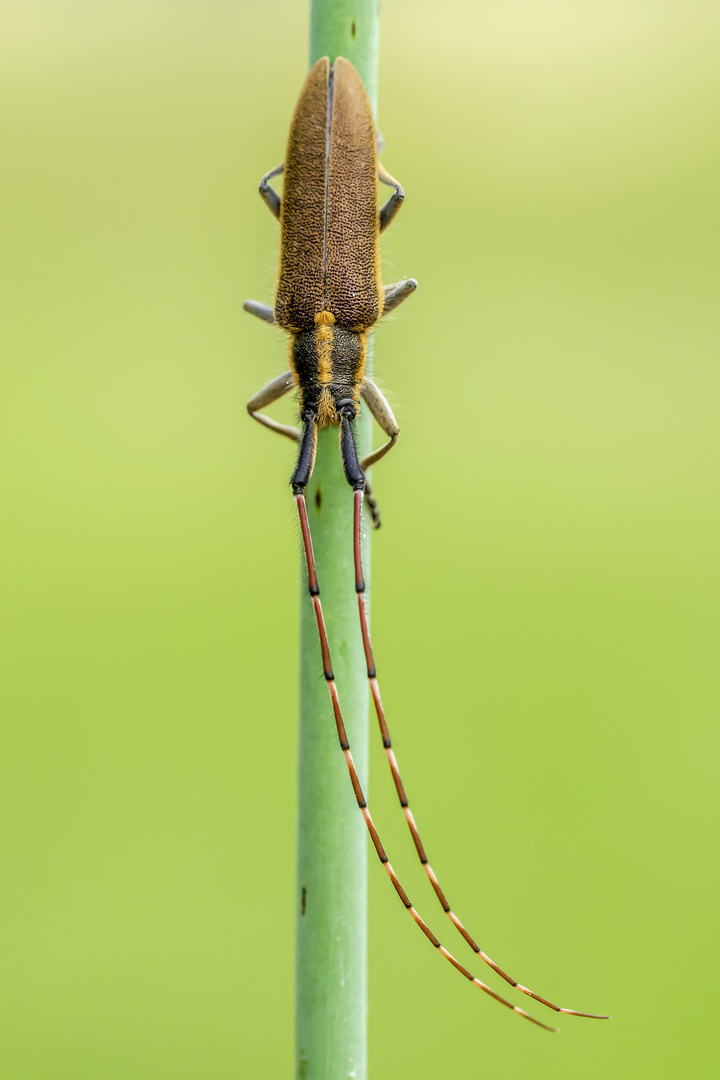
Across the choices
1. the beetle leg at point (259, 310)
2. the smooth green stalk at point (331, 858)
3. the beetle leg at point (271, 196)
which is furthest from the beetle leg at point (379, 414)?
the smooth green stalk at point (331, 858)

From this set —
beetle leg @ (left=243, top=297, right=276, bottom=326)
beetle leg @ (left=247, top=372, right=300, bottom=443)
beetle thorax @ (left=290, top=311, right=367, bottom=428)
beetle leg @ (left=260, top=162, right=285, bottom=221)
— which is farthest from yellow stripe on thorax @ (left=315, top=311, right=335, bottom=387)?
beetle leg @ (left=260, top=162, right=285, bottom=221)

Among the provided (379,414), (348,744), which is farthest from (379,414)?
(348,744)

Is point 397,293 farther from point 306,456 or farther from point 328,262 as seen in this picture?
point 306,456

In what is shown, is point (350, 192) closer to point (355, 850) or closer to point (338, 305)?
point (338, 305)

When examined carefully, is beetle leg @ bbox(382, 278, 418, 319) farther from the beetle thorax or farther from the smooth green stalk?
the smooth green stalk

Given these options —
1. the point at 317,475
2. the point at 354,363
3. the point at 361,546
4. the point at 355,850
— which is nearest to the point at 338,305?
the point at 354,363

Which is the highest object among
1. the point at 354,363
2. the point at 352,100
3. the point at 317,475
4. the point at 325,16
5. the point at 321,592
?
the point at 352,100
